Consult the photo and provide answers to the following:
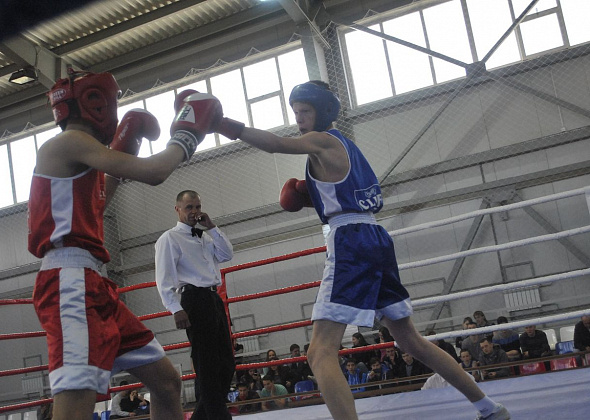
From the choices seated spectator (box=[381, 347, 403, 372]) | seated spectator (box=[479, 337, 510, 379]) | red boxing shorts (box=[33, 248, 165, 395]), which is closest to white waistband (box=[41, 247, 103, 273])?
red boxing shorts (box=[33, 248, 165, 395])

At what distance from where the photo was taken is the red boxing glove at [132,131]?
1959 millimetres

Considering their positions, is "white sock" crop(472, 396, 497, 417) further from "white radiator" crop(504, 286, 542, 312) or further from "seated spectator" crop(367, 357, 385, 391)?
"white radiator" crop(504, 286, 542, 312)

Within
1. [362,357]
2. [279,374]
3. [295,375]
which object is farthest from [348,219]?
[279,374]

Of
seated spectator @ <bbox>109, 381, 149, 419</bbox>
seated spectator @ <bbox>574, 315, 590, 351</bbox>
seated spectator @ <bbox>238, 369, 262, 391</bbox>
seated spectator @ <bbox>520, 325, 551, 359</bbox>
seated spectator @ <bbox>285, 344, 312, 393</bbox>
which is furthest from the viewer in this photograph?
seated spectator @ <bbox>238, 369, 262, 391</bbox>

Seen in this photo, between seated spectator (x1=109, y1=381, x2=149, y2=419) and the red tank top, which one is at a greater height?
the red tank top

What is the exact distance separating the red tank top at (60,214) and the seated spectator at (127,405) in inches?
227

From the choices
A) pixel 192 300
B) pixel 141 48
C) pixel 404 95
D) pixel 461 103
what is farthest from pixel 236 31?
pixel 192 300

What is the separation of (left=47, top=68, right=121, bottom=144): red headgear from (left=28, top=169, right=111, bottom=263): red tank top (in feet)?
0.56

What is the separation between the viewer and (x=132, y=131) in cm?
197

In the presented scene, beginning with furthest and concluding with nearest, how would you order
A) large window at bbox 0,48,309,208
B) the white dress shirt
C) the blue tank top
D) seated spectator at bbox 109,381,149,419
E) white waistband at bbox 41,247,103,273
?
large window at bbox 0,48,309,208, seated spectator at bbox 109,381,149,419, the white dress shirt, the blue tank top, white waistband at bbox 41,247,103,273

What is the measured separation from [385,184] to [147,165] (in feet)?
25.9

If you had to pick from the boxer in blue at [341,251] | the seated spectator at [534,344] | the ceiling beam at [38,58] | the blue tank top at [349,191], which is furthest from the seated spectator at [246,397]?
the ceiling beam at [38,58]

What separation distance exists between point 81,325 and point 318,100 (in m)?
1.15

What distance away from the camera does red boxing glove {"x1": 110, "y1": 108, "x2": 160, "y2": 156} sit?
196 centimetres
